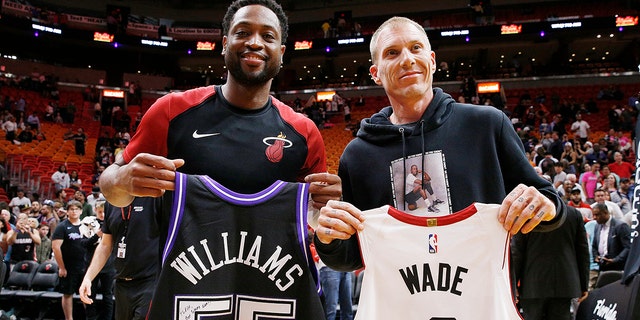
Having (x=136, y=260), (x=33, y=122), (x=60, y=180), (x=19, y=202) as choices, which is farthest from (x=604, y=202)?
(x=33, y=122)

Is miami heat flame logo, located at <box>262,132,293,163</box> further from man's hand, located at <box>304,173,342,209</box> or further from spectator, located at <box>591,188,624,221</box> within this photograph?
spectator, located at <box>591,188,624,221</box>

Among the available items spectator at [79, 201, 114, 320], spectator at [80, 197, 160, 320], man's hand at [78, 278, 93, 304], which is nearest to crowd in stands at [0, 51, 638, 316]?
spectator at [79, 201, 114, 320]

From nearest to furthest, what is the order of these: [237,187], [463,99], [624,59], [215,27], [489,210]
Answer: [489,210], [237,187], [463,99], [624,59], [215,27]

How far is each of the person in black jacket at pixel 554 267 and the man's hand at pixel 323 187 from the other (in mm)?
3675

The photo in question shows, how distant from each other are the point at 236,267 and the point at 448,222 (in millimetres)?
859

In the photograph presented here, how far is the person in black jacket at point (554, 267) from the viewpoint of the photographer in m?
5.29

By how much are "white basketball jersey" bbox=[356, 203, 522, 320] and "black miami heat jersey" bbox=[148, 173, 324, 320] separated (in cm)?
25

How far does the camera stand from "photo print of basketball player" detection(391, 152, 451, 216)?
7.57 ft

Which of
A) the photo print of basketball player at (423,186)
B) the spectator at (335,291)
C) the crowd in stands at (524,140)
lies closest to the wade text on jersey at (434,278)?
the photo print of basketball player at (423,186)

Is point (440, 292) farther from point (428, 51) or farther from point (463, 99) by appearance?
point (463, 99)

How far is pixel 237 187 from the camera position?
238cm

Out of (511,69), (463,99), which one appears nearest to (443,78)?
(511,69)

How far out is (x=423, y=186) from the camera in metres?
2.33

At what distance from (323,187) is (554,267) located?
3.89 meters
